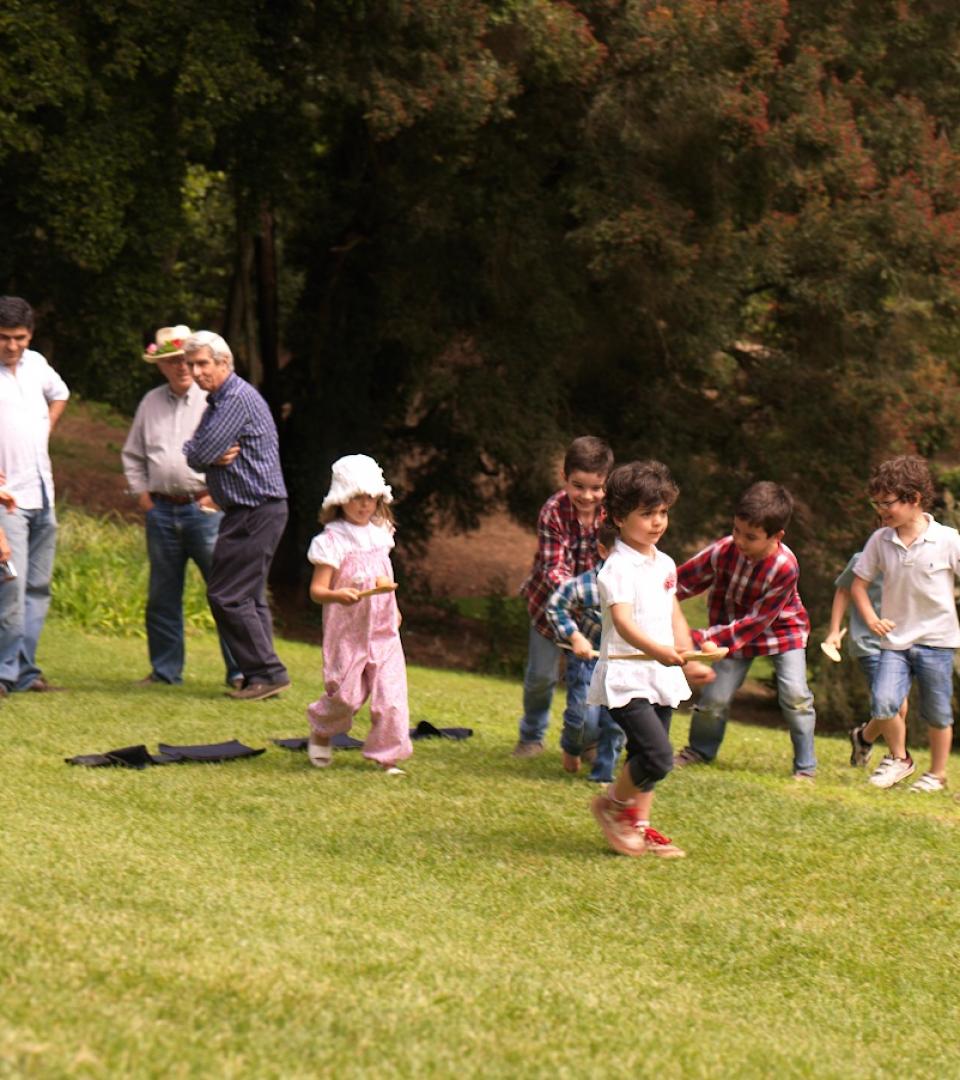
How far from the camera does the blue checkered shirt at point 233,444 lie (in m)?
9.90

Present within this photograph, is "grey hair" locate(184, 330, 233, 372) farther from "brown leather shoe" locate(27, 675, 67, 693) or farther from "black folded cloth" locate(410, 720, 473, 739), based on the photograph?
"black folded cloth" locate(410, 720, 473, 739)

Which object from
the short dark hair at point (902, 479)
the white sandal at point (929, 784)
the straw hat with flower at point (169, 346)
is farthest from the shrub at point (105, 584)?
the short dark hair at point (902, 479)

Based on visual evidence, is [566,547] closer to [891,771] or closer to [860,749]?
[891,771]

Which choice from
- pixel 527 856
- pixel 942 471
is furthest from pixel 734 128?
pixel 527 856

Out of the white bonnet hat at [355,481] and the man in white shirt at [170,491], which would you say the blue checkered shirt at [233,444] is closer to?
the man in white shirt at [170,491]

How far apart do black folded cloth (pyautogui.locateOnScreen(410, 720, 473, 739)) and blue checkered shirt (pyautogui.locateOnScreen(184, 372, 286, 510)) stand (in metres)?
1.75

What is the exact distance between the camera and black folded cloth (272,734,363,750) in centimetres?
858

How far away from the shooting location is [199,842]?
6.44m

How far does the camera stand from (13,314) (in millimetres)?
9648

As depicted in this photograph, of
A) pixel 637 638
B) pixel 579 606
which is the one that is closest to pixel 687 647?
pixel 637 638

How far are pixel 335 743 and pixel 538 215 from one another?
13446mm

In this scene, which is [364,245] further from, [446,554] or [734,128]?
→ [446,554]

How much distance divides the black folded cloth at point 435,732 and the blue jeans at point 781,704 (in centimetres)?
130

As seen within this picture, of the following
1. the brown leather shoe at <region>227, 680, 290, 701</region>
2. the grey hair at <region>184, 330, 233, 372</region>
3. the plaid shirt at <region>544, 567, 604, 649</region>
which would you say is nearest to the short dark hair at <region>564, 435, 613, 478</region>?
the plaid shirt at <region>544, 567, 604, 649</region>
